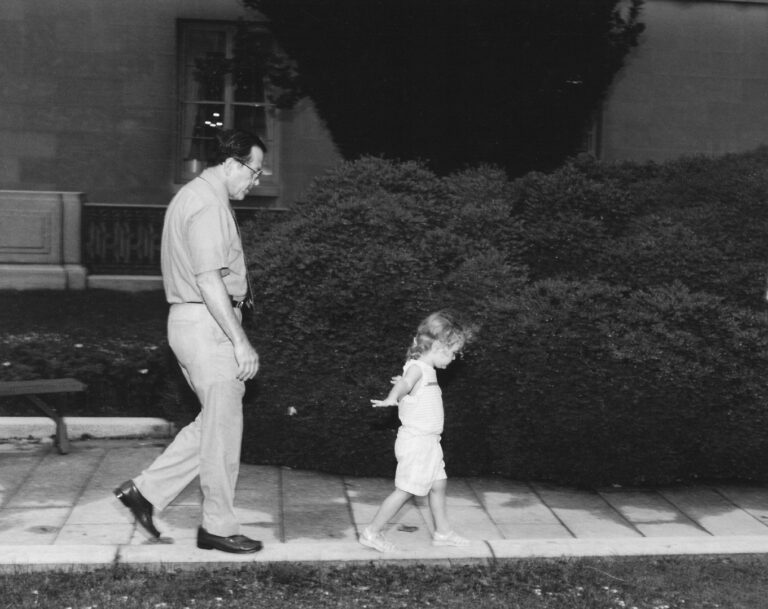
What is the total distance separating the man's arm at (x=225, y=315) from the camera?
5.04 metres

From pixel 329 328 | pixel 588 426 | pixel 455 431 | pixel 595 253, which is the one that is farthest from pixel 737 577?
pixel 595 253

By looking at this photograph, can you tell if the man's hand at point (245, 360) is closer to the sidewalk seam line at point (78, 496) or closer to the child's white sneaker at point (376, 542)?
the child's white sneaker at point (376, 542)

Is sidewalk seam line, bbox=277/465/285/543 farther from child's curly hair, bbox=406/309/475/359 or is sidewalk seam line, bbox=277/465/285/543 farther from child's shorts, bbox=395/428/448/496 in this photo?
child's curly hair, bbox=406/309/475/359

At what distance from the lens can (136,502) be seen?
546 cm

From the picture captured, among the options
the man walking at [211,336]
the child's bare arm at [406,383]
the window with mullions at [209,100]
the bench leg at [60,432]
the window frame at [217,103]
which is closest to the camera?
the man walking at [211,336]

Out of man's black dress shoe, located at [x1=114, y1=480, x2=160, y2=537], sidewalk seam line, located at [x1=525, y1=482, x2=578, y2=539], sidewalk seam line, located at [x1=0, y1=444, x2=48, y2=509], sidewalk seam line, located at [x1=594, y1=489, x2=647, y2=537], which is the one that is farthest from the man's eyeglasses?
sidewalk seam line, located at [x1=594, y1=489, x2=647, y2=537]

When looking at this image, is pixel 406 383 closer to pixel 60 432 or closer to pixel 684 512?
pixel 684 512

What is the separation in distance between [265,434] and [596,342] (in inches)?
85.6

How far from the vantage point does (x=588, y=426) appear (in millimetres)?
6656

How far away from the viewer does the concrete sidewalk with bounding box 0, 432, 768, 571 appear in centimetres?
540

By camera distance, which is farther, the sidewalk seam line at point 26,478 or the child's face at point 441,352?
the sidewalk seam line at point 26,478

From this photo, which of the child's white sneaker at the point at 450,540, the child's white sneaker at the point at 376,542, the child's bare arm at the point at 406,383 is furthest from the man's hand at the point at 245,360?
the child's white sneaker at the point at 450,540

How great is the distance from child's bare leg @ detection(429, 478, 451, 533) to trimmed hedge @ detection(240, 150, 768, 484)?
1.28 metres

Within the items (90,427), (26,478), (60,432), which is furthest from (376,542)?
(90,427)
